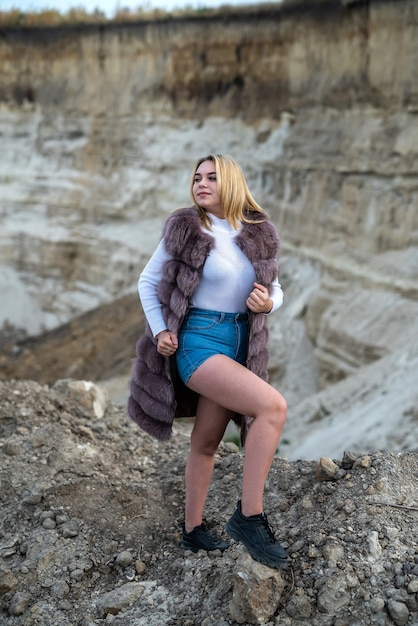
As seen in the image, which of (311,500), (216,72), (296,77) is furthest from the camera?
(216,72)

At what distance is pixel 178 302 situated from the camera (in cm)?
319

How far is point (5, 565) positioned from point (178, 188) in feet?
53.0

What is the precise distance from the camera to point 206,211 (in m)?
3.35

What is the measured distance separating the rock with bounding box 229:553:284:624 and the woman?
64mm

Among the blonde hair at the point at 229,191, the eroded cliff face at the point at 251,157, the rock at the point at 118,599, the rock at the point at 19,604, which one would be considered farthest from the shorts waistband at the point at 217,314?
the eroded cliff face at the point at 251,157

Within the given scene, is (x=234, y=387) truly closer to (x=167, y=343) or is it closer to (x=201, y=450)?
(x=167, y=343)

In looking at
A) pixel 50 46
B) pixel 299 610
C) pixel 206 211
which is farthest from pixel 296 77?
pixel 299 610

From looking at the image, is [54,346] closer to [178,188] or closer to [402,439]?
[178,188]

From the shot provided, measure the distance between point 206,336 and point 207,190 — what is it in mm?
664

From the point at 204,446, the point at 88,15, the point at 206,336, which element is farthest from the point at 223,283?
the point at 88,15

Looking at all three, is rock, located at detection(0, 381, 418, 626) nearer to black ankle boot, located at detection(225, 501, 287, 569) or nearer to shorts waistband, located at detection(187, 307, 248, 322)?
black ankle boot, located at detection(225, 501, 287, 569)

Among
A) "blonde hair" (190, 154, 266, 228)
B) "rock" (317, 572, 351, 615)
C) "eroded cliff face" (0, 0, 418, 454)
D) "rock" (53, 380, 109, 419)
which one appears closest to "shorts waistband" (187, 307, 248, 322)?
"blonde hair" (190, 154, 266, 228)

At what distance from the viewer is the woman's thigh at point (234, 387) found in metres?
3.06

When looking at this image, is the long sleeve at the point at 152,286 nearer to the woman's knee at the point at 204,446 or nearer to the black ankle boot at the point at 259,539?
the woman's knee at the point at 204,446
